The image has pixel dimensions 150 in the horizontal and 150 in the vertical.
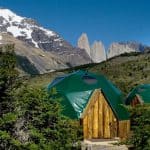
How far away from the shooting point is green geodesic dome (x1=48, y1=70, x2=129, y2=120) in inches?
1395

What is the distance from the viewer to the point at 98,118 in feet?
115

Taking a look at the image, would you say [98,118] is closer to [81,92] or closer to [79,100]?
[79,100]

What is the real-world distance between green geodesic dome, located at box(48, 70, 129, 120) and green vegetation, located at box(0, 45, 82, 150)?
11.3 metres

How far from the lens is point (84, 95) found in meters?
36.0

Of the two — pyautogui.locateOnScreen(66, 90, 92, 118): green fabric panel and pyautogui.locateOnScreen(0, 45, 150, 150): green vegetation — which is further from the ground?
pyautogui.locateOnScreen(66, 90, 92, 118): green fabric panel

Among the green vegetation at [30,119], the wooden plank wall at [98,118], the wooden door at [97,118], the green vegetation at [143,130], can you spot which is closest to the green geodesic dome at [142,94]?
the wooden plank wall at [98,118]

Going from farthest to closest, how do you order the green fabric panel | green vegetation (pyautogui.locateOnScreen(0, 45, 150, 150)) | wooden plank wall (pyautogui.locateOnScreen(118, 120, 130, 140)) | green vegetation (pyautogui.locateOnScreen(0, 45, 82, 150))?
wooden plank wall (pyautogui.locateOnScreen(118, 120, 130, 140)) < the green fabric panel < green vegetation (pyautogui.locateOnScreen(0, 45, 150, 150)) < green vegetation (pyautogui.locateOnScreen(0, 45, 82, 150))

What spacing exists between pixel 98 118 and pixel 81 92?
2.44 metres

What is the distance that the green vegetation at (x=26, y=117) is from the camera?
21.0 meters

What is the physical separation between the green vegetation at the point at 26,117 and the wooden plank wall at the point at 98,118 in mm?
10700

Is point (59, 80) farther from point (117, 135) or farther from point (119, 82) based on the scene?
point (119, 82)

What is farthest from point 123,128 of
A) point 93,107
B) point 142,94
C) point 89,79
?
point 142,94

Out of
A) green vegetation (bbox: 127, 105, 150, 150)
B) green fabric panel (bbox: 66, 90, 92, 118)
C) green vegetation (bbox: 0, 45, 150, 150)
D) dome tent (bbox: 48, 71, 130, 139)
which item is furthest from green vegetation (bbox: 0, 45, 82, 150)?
green fabric panel (bbox: 66, 90, 92, 118)

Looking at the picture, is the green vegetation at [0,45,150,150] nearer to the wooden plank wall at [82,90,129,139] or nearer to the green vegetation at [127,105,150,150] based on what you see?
the green vegetation at [127,105,150,150]
